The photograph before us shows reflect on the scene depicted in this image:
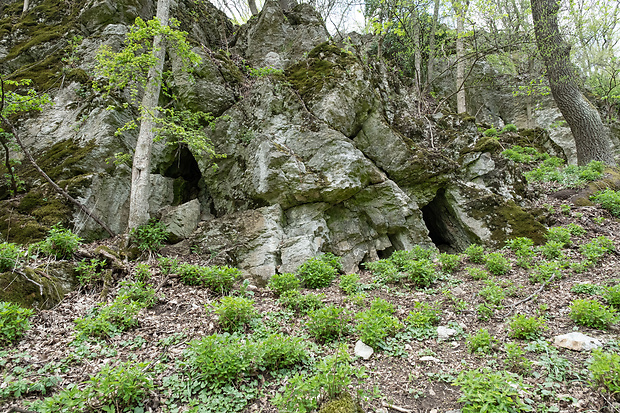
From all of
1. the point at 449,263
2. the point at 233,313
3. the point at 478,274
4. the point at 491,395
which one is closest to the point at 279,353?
the point at 233,313

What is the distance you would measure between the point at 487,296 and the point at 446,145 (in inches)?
237

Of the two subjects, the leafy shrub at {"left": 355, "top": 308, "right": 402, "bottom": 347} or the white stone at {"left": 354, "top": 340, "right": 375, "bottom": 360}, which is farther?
the leafy shrub at {"left": 355, "top": 308, "right": 402, "bottom": 347}

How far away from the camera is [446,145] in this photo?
9281mm

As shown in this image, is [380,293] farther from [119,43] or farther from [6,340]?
[119,43]

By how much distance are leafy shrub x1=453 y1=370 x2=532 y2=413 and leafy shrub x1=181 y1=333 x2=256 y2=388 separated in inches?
85.9

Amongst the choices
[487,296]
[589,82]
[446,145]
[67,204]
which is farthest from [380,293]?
[589,82]

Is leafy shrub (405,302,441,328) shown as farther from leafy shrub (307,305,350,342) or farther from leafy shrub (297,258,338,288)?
leafy shrub (297,258,338,288)

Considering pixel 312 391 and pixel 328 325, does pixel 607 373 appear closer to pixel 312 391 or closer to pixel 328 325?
pixel 312 391

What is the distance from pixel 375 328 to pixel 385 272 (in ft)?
8.18

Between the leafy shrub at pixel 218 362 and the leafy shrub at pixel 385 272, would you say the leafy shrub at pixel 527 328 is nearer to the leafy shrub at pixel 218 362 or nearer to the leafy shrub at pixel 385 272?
the leafy shrub at pixel 385 272

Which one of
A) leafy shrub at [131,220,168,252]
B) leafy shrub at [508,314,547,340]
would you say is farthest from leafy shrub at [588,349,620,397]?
leafy shrub at [131,220,168,252]

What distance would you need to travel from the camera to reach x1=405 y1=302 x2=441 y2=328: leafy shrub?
13.5 feet

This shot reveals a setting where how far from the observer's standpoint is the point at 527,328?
359cm

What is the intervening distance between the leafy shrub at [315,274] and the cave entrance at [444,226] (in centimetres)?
453
